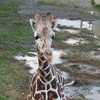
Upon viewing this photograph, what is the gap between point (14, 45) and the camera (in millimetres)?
14586

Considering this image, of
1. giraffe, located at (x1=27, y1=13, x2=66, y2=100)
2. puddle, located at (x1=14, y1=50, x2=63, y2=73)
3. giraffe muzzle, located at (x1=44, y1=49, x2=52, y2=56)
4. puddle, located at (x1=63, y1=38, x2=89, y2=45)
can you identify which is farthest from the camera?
puddle, located at (x1=63, y1=38, x2=89, y2=45)

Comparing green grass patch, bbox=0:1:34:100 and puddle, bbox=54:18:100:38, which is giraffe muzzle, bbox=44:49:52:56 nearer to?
green grass patch, bbox=0:1:34:100

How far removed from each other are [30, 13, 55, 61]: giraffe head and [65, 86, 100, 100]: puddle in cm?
510

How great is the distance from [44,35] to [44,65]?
0.53 m

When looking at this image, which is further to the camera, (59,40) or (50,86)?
(59,40)

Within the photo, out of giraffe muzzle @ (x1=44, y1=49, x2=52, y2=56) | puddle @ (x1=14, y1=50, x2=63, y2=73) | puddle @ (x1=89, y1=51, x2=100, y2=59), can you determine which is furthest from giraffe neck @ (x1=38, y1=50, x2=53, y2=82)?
puddle @ (x1=89, y1=51, x2=100, y2=59)

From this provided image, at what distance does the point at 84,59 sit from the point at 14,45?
3106 millimetres

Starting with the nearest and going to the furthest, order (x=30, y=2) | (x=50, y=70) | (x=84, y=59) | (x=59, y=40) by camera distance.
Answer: (x=50, y=70) < (x=84, y=59) < (x=59, y=40) < (x=30, y=2)

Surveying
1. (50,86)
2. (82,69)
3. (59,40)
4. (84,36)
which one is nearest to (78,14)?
(84,36)

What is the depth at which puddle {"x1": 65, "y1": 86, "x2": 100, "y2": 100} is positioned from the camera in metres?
9.96

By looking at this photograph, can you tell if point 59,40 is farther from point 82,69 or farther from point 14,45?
point 82,69

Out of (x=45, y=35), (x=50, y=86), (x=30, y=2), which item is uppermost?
(x=45, y=35)

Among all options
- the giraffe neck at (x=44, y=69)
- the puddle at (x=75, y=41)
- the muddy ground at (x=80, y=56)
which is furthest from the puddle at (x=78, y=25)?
the giraffe neck at (x=44, y=69)

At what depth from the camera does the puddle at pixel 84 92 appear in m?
9.96
